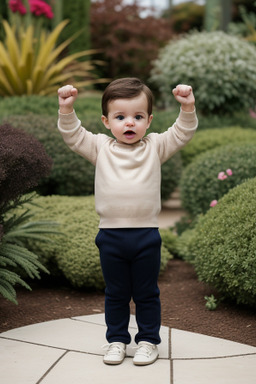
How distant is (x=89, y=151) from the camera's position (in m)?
2.98

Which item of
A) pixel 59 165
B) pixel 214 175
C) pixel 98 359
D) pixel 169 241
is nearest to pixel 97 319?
pixel 98 359

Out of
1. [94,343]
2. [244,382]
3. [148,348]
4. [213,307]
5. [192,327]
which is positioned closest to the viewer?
[244,382]

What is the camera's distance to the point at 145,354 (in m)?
2.92

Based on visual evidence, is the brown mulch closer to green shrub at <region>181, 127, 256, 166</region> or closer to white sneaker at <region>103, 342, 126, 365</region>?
white sneaker at <region>103, 342, 126, 365</region>

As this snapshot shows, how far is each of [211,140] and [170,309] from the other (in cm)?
374

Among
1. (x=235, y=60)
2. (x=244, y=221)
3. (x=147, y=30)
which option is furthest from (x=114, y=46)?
(x=244, y=221)

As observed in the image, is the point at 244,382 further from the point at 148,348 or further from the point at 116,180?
the point at 116,180

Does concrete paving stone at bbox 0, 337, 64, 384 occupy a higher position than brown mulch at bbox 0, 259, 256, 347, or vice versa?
concrete paving stone at bbox 0, 337, 64, 384

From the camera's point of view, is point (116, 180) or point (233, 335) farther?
point (233, 335)

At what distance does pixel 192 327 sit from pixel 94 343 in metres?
0.69

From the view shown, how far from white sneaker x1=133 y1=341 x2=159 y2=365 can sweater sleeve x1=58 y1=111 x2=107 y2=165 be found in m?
0.98

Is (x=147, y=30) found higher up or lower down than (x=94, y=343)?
lower down

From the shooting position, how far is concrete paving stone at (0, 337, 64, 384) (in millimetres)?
2815

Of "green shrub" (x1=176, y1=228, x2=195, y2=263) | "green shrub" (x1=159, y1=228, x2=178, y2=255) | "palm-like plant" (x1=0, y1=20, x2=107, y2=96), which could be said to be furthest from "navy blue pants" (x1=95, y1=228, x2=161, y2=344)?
"palm-like plant" (x1=0, y1=20, x2=107, y2=96)
